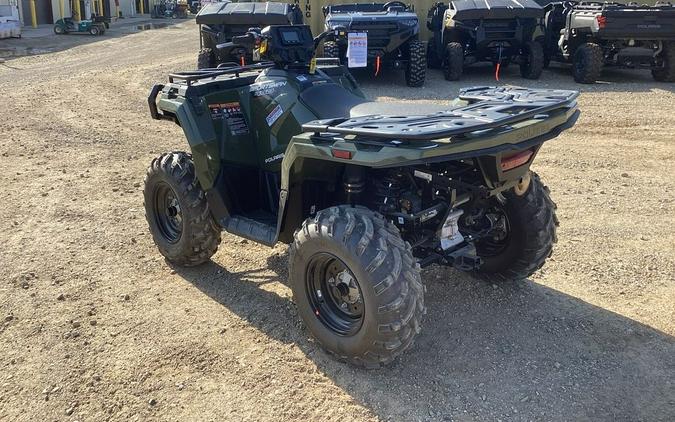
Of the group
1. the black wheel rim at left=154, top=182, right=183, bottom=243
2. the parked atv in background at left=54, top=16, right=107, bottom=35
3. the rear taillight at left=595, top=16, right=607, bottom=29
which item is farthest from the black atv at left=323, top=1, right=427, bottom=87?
the parked atv in background at left=54, top=16, right=107, bottom=35

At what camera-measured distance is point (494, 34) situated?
43.0 feet

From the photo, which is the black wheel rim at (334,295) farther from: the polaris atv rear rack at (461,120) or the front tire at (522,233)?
the front tire at (522,233)

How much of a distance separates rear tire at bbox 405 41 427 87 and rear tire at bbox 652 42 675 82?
4.81m

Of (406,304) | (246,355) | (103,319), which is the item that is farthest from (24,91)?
(406,304)

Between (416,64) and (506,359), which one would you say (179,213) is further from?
(416,64)

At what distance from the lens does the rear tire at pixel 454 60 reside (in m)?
13.1

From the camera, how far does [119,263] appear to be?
4.94m

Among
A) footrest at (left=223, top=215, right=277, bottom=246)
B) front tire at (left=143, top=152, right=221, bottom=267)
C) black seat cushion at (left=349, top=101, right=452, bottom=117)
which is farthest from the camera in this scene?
front tire at (left=143, top=152, right=221, bottom=267)

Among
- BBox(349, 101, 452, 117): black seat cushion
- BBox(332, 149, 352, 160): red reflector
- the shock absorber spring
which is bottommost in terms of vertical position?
the shock absorber spring

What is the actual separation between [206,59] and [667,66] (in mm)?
9339

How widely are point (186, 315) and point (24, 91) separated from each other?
10819 mm

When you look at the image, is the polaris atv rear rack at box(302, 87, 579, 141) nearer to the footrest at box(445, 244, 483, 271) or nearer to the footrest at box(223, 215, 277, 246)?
the footrest at box(445, 244, 483, 271)

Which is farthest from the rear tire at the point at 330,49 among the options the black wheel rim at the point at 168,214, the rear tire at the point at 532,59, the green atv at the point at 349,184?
the black wheel rim at the point at 168,214

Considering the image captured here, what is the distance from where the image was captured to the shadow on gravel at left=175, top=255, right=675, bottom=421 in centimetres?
316
